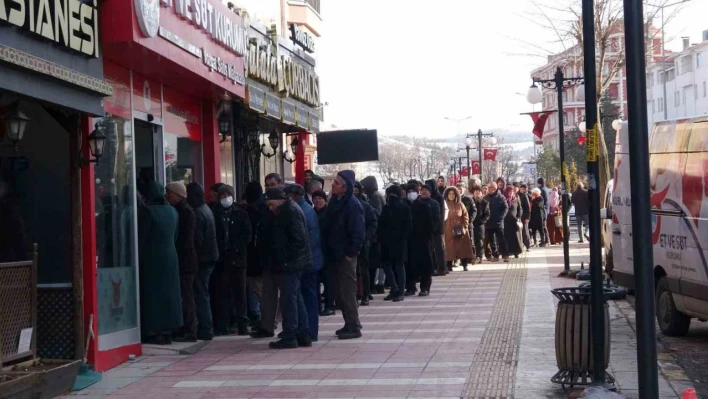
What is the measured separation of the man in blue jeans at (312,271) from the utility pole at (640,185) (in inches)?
247

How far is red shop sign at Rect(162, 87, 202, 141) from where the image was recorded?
1445cm

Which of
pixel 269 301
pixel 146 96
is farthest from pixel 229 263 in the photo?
pixel 146 96

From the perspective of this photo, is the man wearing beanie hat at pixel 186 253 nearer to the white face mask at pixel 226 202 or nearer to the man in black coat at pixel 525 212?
the white face mask at pixel 226 202

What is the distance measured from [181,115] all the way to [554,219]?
19651 mm

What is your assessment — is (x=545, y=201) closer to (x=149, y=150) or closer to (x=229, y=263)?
(x=149, y=150)

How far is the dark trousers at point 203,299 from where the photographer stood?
1272 centimetres

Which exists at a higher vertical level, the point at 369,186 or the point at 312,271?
the point at 369,186

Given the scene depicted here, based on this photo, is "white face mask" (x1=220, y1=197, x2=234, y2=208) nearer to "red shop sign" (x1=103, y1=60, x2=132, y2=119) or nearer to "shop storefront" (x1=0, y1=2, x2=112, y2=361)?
"red shop sign" (x1=103, y1=60, x2=132, y2=119)

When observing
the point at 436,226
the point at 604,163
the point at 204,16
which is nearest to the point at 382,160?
the point at 604,163

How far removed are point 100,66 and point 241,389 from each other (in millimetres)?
3365

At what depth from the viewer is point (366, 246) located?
52.5 ft

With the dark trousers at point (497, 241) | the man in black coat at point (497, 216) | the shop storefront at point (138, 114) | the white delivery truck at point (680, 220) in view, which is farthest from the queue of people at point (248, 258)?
the dark trousers at point (497, 241)

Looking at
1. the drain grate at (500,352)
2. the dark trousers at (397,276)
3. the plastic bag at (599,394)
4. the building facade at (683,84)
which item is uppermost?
the building facade at (683,84)

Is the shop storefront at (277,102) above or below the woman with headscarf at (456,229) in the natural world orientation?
above
